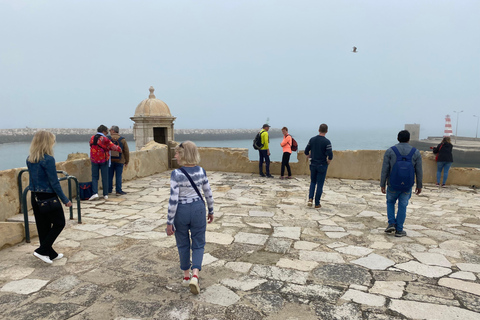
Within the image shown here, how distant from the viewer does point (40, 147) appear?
10.9 ft

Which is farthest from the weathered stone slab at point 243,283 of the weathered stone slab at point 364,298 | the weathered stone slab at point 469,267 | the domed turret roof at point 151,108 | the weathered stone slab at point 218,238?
the domed turret roof at point 151,108

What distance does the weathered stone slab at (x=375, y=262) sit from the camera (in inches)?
138

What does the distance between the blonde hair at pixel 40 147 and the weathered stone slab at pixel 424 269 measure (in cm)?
408

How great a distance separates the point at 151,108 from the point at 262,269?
14455mm

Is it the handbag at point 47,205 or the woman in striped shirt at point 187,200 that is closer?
the woman in striped shirt at point 187,200

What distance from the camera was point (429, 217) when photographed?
5.56 m

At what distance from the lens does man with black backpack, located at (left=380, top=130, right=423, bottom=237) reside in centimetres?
433

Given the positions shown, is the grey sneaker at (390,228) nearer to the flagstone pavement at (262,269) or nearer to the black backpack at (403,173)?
the flagstone pavement at (262,269)

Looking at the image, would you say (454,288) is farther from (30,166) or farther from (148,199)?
(148,199)

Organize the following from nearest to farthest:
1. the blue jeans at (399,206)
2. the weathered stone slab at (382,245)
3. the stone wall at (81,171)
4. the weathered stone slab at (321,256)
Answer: the weathered stone slab at (321,256) → the weathered stone slab at (382,245) → the blue jeans at (399,206) → the stone wall at (81,171)

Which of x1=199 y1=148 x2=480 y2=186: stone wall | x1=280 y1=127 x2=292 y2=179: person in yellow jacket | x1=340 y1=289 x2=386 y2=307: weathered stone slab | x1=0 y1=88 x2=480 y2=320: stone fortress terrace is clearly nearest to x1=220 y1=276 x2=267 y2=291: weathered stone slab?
x1=0 y1=88 x2=480 y2=320: stone fortress terrace

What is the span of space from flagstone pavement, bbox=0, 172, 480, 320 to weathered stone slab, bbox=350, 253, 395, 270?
0.02 meters

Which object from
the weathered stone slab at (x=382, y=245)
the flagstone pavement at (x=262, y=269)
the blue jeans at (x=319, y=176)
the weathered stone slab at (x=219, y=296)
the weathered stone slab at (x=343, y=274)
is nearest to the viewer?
the flagstone pavement at (x=262, y=269)

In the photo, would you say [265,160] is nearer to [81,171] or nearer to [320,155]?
[320,155]
